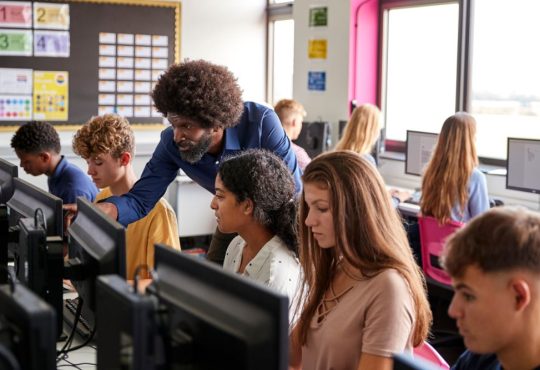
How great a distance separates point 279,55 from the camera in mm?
6910

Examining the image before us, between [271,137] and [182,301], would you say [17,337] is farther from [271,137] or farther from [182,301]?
[271,137]

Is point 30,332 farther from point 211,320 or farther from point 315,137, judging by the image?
point 315,137

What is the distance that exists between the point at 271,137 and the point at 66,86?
377 centimetres

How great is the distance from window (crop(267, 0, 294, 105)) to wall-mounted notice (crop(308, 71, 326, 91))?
59cm

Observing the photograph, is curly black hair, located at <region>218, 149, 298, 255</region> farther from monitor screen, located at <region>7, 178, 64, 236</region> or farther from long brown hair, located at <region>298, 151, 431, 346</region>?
monitor screen, located at <region>7, 178, 64, 236</region>

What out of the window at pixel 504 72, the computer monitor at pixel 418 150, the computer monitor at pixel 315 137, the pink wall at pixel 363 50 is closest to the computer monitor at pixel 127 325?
the window at pixel 504 72

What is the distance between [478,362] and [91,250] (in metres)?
0.80

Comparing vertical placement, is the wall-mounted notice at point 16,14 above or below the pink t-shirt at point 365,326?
above

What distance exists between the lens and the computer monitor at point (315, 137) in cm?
572

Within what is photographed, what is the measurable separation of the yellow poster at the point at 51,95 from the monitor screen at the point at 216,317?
498cm

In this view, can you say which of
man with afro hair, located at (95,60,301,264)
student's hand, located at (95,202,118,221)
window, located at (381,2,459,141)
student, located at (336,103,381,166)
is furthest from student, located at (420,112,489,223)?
student's hand, located at (95,202,118,221)

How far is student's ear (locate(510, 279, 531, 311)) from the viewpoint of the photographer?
122 cm

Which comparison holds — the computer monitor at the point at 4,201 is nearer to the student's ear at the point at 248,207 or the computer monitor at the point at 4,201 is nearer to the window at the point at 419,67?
the student's ear at the point at 248,207

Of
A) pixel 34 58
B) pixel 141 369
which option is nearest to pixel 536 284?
pixel 141 369
